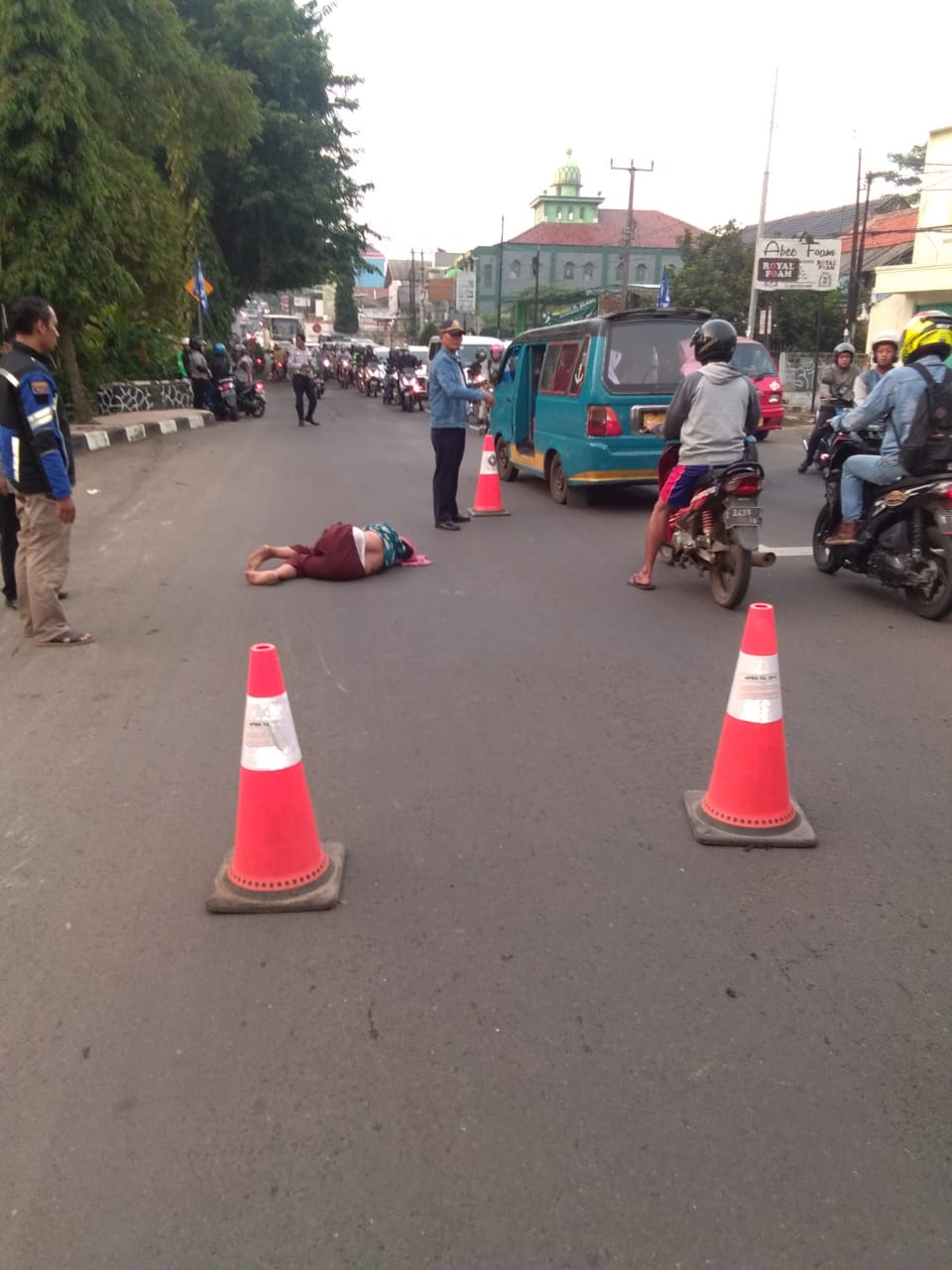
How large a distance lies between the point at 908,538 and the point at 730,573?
113cm

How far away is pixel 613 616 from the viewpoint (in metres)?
6.68

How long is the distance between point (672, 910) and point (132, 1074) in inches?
63.8

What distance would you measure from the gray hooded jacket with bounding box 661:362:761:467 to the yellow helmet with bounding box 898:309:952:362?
3.24ft

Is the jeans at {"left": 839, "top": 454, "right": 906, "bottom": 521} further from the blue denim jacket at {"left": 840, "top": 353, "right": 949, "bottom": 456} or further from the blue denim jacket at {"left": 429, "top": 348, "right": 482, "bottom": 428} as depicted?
the blue denim jacket at {"left": 429, "top": 348, "right": 482, "bottom": 428}

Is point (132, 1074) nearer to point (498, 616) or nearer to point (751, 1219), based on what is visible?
point (751, 1219)

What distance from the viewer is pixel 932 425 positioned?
247 inches

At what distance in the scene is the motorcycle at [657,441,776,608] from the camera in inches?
255

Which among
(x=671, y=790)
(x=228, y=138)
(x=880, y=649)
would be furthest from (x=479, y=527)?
(x=228, y=138)

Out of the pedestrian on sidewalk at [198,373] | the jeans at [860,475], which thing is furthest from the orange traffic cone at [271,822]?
the pedestrian on sidewalk at [198,373]

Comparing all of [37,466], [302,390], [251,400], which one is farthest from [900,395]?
[251,400]

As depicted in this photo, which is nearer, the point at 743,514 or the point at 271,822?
the point at 271,822

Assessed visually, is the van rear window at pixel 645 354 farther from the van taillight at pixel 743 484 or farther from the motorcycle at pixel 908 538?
the van taillight at pixel 743 484

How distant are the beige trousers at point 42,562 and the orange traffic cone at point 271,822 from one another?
3.25m

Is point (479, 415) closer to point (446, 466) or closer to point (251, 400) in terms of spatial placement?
point (251, 400)
